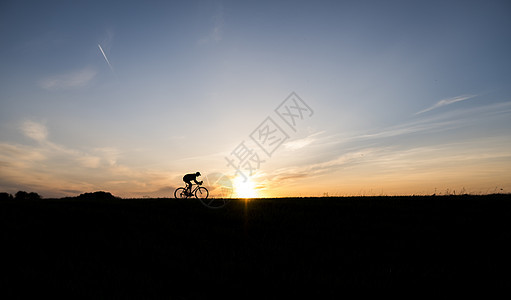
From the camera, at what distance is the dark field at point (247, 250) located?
23.7 ft

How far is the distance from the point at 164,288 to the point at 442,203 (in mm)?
17368

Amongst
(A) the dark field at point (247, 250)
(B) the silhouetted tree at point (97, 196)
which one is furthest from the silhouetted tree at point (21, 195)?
(A) the dark field at point (247, 250)

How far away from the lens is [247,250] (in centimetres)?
959

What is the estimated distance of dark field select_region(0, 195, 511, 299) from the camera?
7.22 m

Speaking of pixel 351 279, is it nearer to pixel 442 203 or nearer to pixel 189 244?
pixel 189 244

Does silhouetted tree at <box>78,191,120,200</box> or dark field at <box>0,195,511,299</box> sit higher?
silhouetted tree at <box>78,191,120,200</box>

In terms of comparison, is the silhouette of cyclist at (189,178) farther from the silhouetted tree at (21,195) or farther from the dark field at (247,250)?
the silhouetted tree at (21,195)

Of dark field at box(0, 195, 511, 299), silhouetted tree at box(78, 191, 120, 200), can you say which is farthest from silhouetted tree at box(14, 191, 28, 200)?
dark field at box(0, 195, 511, 299)

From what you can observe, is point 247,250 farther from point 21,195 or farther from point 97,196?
point 21,195

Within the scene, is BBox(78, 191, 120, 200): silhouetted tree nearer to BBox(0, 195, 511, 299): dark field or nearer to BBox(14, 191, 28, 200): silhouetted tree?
BBox(0, 195, 511, 299): dark field

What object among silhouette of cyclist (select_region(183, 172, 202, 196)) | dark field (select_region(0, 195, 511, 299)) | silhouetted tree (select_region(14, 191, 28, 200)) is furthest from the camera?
silhouetted tree (select_region(14, 191, 28, 200))

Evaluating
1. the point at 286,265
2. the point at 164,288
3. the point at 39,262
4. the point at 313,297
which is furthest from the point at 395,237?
the point at 39,262

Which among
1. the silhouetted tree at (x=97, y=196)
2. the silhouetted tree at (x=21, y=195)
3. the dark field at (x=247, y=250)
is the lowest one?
the dark field at (x=247, y=250)

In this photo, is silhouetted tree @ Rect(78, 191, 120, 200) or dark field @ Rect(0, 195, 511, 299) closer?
dark field @ Rect(0, 195, 511, 299)
